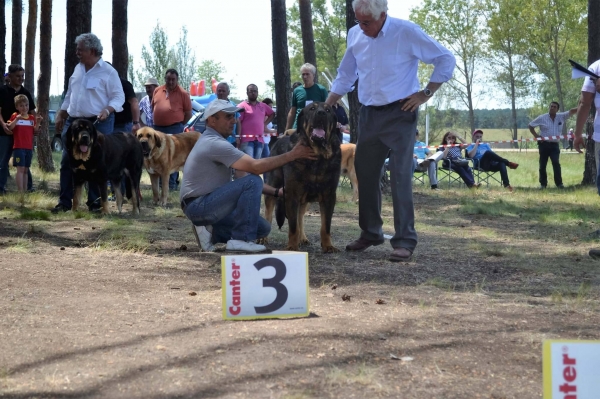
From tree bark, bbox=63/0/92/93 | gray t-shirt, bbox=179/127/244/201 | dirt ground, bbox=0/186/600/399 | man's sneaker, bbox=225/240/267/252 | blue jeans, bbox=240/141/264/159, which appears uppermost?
tree bark, bbox=63/0/92/93

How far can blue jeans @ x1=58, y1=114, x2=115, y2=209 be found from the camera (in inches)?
443

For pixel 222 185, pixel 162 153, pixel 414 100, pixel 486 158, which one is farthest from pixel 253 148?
pixel 414 100

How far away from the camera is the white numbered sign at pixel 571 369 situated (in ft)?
10.4

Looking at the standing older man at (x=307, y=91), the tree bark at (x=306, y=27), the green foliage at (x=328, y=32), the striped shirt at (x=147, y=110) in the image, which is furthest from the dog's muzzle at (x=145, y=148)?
the green foliage at (x=328, y=32)

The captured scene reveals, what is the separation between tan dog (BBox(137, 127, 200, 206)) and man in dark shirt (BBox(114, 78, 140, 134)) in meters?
0.44

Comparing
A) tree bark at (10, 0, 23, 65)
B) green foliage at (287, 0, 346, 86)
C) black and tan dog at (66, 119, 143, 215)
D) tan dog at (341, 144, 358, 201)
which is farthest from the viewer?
green foliage at (287, 0, 346, 86)

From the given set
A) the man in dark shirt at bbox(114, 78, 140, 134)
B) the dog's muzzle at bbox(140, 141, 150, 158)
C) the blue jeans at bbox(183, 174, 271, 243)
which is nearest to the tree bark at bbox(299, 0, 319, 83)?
the dog's muzzle at bbox(140, 141, 150, 158)

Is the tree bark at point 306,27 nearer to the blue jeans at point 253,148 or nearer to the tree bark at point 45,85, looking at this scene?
the blue jeans at point 253,148

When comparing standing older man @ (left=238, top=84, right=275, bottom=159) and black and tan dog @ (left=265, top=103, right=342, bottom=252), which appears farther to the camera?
standing older man @ (left=238, top=84, right=275, bottom=159)

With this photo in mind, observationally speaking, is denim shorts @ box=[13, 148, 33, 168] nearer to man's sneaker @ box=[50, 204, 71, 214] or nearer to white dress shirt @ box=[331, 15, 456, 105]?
man's sneaker @ box=[50, 204, 71, 214]

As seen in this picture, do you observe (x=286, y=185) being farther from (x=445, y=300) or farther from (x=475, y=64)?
(x=475, y=64)

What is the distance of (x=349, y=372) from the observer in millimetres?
3984

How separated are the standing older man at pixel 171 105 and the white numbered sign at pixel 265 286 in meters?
9.41

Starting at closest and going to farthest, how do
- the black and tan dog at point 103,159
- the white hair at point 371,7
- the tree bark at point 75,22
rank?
the white hair at point 371,7 < the black and tan dog at point 103,159 < the tree bark at point 75,22
